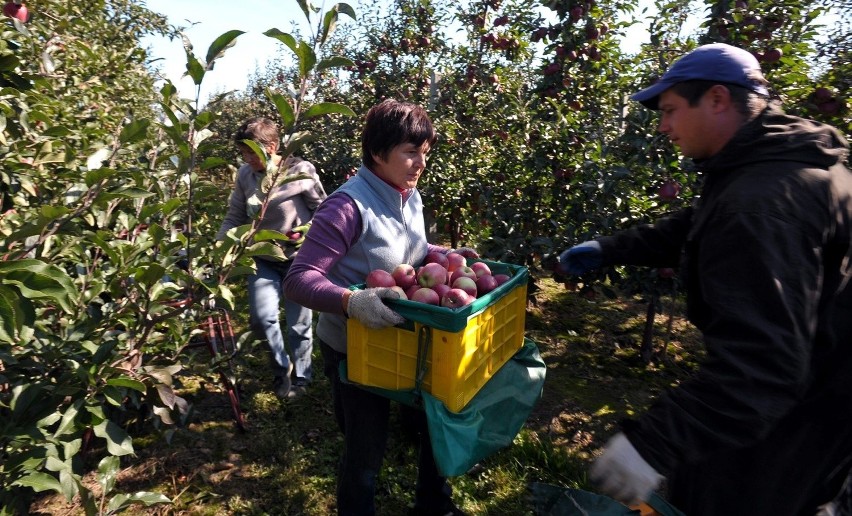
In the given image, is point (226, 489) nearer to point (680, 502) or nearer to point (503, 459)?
point (503, 459)

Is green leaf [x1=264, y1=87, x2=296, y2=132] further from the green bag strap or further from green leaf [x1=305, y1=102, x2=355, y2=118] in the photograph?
the green bag strap

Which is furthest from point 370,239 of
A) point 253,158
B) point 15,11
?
point 15,11

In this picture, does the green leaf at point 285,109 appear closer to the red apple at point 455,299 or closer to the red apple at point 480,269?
the red apple at point 455,299

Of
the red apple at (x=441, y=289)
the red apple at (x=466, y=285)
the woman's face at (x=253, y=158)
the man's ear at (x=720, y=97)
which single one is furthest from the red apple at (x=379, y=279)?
the woman's face at (x=253, y=158)

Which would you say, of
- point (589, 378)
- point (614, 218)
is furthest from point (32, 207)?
point (589, 378)

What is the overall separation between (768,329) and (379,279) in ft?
3.58

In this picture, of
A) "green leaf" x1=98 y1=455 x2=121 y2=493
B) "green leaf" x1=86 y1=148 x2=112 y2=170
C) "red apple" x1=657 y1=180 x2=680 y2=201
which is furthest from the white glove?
"red apple" x1=657 y1=180 x2=680 y2=201

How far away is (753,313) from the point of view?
1019 millimetres

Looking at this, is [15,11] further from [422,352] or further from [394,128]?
[422,352]

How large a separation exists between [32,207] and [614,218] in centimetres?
282

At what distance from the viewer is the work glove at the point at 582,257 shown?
1942mm

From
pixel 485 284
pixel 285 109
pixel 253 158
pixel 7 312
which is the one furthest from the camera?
pixel 253 158

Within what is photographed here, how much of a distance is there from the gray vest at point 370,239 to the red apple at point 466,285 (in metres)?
0.22

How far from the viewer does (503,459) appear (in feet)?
8.71
